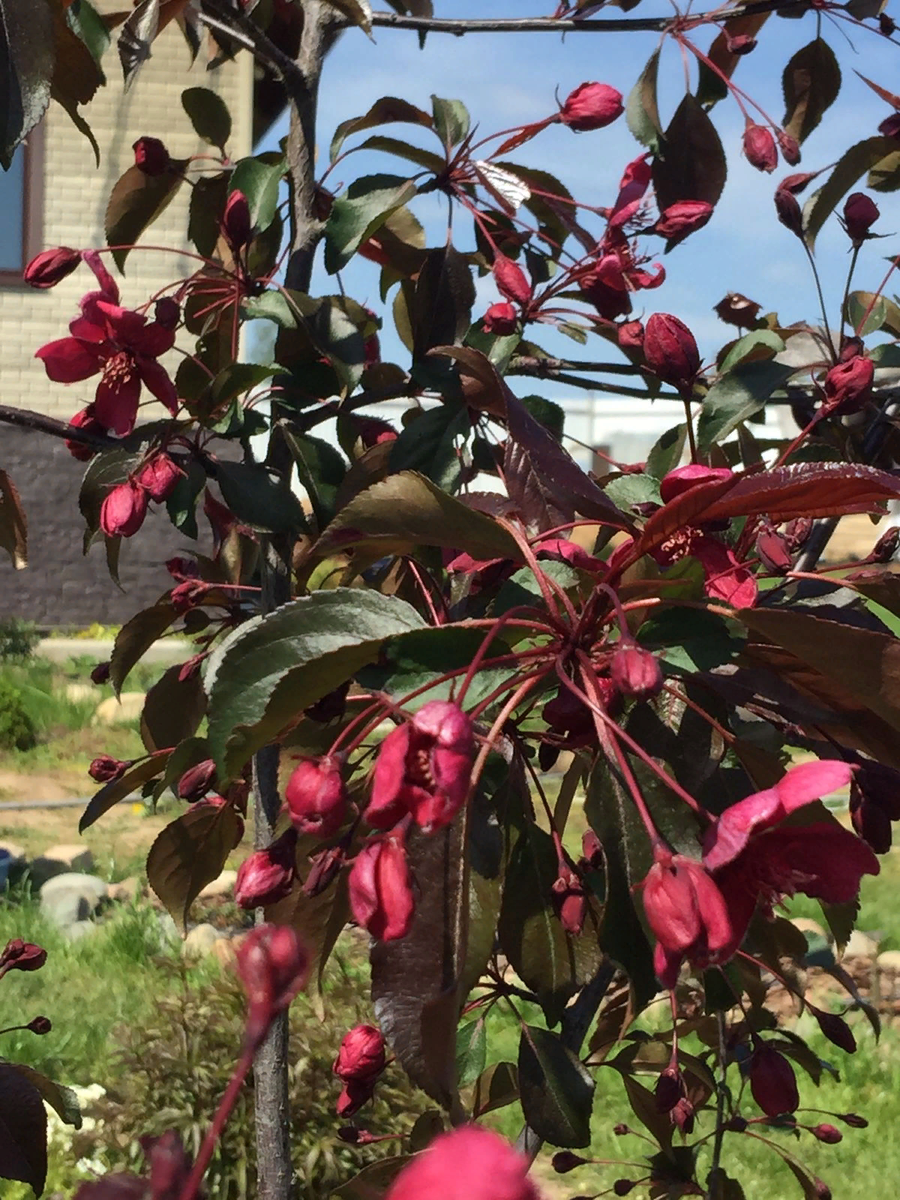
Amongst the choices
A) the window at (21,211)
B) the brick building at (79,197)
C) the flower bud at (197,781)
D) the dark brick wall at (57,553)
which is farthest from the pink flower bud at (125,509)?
the dark brick wall at (57,553)

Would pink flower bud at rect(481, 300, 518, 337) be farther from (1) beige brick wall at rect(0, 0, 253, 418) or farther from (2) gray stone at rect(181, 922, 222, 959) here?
(1) beige brick wall at rect(0, 0, 253, 418)

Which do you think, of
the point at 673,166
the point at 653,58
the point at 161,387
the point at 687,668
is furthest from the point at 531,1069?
the point at 653,58

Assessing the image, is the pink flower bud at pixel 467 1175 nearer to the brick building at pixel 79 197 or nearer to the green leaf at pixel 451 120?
the green leaf at pixel 451 120

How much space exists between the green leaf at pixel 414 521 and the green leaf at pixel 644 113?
824 mm

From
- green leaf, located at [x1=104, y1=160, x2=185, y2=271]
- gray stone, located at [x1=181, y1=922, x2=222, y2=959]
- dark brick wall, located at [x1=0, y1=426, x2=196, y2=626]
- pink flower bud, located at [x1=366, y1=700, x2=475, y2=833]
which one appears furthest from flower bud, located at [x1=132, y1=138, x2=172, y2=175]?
dark brick wall, located at [x1=0, y1=426, x2=196, y2=626]

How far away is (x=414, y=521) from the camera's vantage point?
715 mm

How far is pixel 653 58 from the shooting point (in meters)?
1.43

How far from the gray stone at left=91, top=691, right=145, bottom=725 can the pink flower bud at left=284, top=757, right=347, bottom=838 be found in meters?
5.75

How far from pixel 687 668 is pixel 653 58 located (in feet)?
3.04

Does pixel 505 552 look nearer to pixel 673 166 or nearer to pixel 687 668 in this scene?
pixel 687 668

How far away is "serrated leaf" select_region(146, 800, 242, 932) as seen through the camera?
1295mm

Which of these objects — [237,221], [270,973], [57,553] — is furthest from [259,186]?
[57,553]

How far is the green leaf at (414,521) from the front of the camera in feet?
2.31

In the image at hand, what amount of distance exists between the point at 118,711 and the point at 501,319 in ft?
18.1
